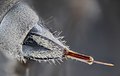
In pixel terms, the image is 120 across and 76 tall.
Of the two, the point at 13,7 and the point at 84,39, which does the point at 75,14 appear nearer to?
the point at 84,39

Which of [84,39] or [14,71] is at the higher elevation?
[84,39]

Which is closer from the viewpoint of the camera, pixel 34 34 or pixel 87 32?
pixel 34 34

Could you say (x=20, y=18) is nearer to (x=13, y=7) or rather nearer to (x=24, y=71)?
(x=13, y=7)

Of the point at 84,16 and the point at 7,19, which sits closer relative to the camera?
the point at 7,19

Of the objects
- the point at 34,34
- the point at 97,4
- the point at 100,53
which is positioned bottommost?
the point at 34,34

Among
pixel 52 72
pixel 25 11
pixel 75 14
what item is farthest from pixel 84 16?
pixel 25 11

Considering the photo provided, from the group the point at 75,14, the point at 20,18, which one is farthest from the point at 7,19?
the point at 75,14
